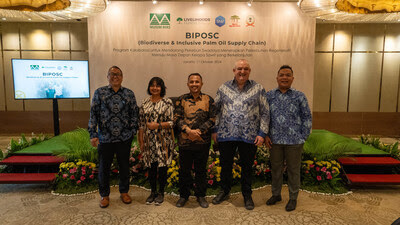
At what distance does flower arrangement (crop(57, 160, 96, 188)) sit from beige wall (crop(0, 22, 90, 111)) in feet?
17.4

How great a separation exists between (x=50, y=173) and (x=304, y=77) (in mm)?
4824

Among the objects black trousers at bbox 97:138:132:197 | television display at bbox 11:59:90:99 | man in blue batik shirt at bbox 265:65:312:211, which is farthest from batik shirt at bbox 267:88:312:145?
television display at bbox 11:59:90:99

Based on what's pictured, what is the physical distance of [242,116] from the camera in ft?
9.18

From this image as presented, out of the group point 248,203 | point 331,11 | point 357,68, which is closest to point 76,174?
point 248,203

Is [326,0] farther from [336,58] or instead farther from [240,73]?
[336,58]

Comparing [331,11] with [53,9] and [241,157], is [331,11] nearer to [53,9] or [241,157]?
[241,157]

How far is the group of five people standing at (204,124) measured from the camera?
281 cm

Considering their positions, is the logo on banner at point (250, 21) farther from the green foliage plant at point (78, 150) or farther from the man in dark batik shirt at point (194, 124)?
the green foliage plant at point (78, 150)

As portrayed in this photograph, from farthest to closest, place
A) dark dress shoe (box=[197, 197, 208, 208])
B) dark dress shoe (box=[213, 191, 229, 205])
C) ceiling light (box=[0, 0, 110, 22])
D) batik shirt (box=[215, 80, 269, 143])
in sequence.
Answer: ceiling light (box=[0, 0, 110, 22]) < dark dress shoe (box=[213, 191, 229, 205]) < dark dress shoe (box=[197, 197, 208, 208]) < batik shirt (box=[215, 80, 269, 143])

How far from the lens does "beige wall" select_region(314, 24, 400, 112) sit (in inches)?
311

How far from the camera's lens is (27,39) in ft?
26.0

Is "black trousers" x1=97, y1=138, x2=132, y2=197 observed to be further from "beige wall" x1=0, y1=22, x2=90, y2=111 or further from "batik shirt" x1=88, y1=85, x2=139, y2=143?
"beige wall" x1=0, y1=22, x2=90, y2=111

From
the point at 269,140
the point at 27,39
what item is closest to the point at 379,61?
the point at 269,140

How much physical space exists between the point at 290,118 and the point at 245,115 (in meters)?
0.49
